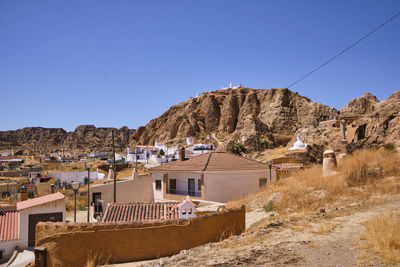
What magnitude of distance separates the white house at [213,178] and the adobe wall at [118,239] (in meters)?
11.6

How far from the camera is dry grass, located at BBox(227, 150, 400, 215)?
11266 mm

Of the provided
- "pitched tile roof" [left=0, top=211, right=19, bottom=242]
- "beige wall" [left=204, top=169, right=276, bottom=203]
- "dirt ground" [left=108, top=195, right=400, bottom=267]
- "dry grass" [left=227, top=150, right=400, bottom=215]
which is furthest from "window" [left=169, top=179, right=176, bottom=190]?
"dirt ground" [left=108, top=195, right=400, bottom=267]

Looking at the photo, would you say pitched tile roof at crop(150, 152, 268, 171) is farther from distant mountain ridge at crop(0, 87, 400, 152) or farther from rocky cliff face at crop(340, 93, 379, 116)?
rocky cliff face at crop(340, 93, 379, 116)

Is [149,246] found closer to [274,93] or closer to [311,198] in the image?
[311,198]

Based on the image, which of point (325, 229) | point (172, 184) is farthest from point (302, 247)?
point (172, 184)

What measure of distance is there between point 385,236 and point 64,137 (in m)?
187

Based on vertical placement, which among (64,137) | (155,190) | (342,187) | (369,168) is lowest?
(155,190)

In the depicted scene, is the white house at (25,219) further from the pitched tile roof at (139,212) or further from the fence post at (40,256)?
the fence post at (40,256)

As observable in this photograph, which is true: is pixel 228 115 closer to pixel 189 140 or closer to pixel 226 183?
pixel 189 140

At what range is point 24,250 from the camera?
1484 cm

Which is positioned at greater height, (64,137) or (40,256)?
(64,137)

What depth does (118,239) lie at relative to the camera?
27.8 feet

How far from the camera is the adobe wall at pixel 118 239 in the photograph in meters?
8.01

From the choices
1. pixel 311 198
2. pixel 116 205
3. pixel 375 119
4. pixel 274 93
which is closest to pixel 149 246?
pixel 116 205
